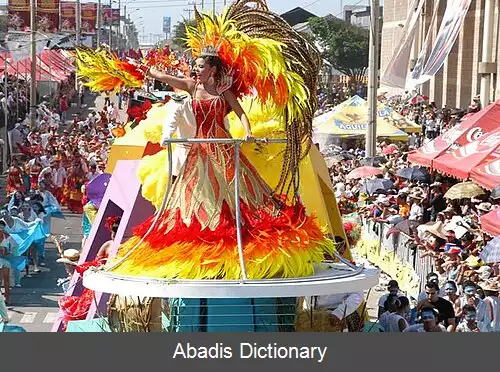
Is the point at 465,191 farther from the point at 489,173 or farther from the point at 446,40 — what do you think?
the point at 446,40

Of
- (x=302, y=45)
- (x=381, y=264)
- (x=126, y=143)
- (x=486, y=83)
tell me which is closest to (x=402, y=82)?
(x=486, y=83)

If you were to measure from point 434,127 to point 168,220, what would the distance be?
29993 millimetres

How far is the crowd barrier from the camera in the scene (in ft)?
50.6

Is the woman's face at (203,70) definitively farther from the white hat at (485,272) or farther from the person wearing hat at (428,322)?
the white hat at (485,272)

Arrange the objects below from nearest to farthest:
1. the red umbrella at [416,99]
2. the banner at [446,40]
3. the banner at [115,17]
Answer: the banner at [446,40] < the red umbrella at [416,99] < the banner at [115,17]

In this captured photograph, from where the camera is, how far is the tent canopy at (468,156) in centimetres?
1726

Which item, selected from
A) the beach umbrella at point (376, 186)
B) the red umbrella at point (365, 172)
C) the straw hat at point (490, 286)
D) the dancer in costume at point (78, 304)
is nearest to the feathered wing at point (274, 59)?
the dancer in costume at point (78, 304)

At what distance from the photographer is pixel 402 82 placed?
26266 millimetres

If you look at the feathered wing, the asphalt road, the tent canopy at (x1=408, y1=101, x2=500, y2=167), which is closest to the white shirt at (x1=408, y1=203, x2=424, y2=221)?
the tent canopy at (x1=408, y1=101, x2=500, y2=167)

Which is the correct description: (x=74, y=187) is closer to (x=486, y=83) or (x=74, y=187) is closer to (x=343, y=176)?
(x=343, y=176)

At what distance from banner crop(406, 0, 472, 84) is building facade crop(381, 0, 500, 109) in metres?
5.84

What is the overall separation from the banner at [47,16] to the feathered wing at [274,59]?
57.2 meters

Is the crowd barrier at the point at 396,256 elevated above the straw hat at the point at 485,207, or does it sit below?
below

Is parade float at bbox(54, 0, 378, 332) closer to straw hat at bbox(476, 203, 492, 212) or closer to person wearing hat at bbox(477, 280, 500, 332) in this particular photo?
person wearing hat at bbox(477, 280, 500, 332)
